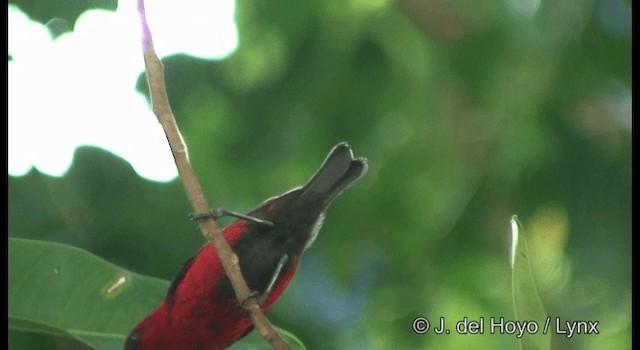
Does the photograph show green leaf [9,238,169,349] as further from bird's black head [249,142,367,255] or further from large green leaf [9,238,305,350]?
bird's black head [249,142,367,255]

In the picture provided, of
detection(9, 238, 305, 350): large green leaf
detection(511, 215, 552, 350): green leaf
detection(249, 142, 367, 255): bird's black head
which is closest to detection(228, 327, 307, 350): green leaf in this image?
detection(9, 238, 305, 350): large green leaf

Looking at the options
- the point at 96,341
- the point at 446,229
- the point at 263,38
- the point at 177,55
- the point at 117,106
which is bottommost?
the point at 96,341

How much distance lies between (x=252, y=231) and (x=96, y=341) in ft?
1.02

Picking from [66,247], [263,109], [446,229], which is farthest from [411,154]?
[66,247]

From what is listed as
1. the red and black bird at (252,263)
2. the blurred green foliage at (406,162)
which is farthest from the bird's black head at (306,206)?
the blurred green foliage at (406,162)

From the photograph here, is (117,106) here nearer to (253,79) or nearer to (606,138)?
(253,79)

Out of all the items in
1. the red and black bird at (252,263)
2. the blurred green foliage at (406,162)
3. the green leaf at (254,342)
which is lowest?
the green leaf at (254,342)

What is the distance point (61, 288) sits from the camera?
1.32m

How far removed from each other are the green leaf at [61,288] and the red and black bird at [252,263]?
0.12 metres

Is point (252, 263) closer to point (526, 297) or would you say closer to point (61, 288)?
point (61, 288)

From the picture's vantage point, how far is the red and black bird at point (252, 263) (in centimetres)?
142

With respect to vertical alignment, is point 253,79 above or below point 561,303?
above

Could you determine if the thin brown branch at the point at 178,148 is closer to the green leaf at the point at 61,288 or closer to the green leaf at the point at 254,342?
the green leaf at the point at 254,342

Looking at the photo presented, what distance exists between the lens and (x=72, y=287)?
4.33 ft
